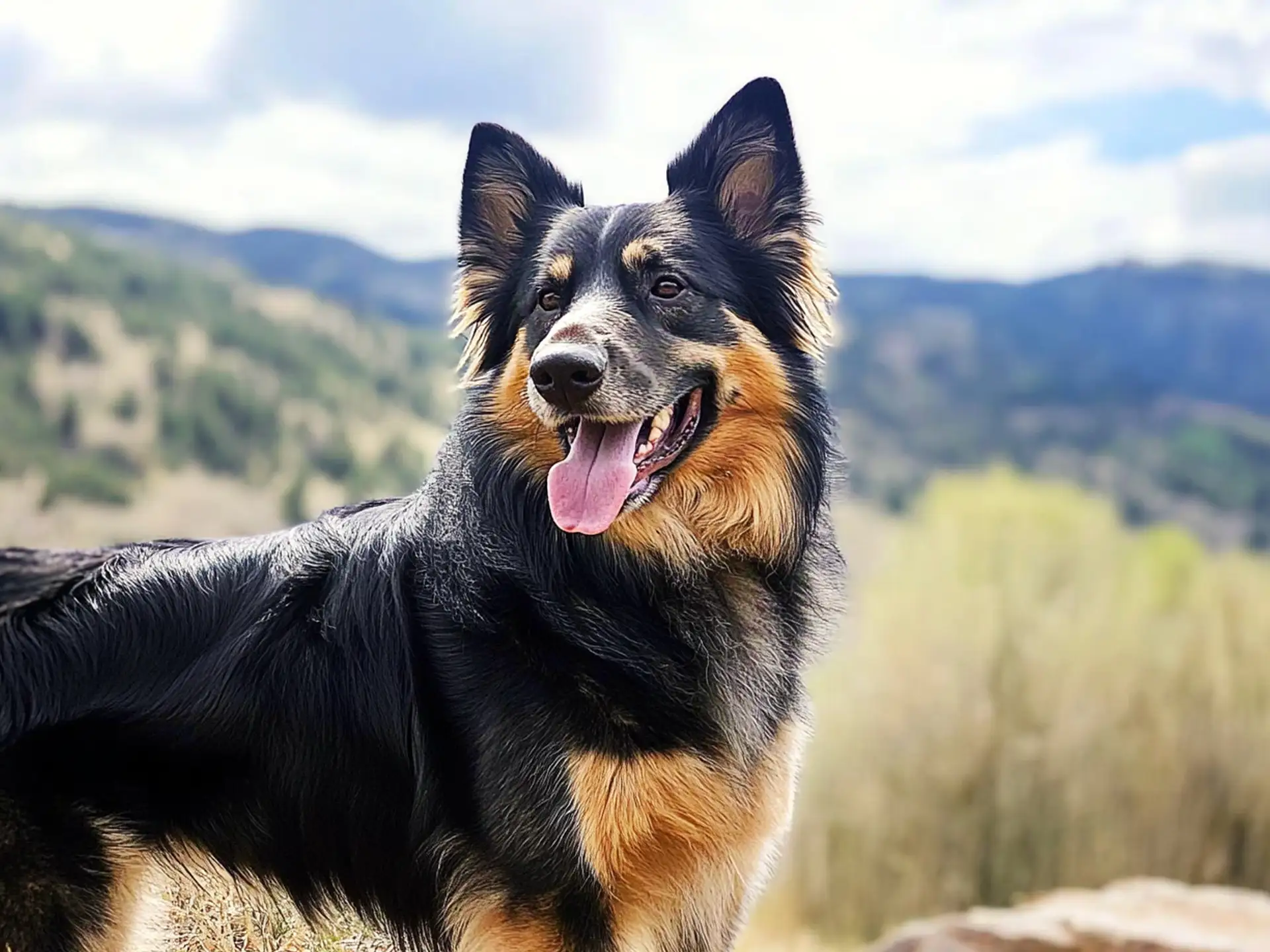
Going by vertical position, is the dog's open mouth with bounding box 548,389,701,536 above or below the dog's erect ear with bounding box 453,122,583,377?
below

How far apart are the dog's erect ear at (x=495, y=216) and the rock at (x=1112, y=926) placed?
5163 mm

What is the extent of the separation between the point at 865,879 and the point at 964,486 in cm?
439

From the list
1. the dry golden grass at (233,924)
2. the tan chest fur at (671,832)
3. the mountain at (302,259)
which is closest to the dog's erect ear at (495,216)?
the tan chest fur at (671,832)

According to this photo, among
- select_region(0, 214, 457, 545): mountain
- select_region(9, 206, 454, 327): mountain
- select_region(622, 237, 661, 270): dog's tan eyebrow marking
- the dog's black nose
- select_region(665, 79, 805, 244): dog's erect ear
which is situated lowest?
select_region(0, 214, 457, 545): mountain

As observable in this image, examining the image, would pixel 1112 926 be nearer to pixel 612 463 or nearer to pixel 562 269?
pixel 612 463

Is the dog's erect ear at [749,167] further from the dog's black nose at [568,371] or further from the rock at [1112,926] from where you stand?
the rock at [1112,926]

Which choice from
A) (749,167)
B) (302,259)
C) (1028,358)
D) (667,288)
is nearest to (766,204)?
(749,167)

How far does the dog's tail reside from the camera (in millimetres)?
3559

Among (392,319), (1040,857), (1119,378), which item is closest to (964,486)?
(1040,857)

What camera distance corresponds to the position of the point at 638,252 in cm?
383

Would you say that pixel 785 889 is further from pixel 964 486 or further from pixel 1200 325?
pixel 1200 325

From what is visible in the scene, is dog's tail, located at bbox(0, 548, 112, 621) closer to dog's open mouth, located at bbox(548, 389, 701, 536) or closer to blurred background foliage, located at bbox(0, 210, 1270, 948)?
blurred background foliage, located at bbox(0, 210, 1270, 948)

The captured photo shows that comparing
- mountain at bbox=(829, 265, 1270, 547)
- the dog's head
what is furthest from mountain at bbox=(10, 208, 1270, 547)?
the dog's head

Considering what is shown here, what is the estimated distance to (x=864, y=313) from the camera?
69438mm
